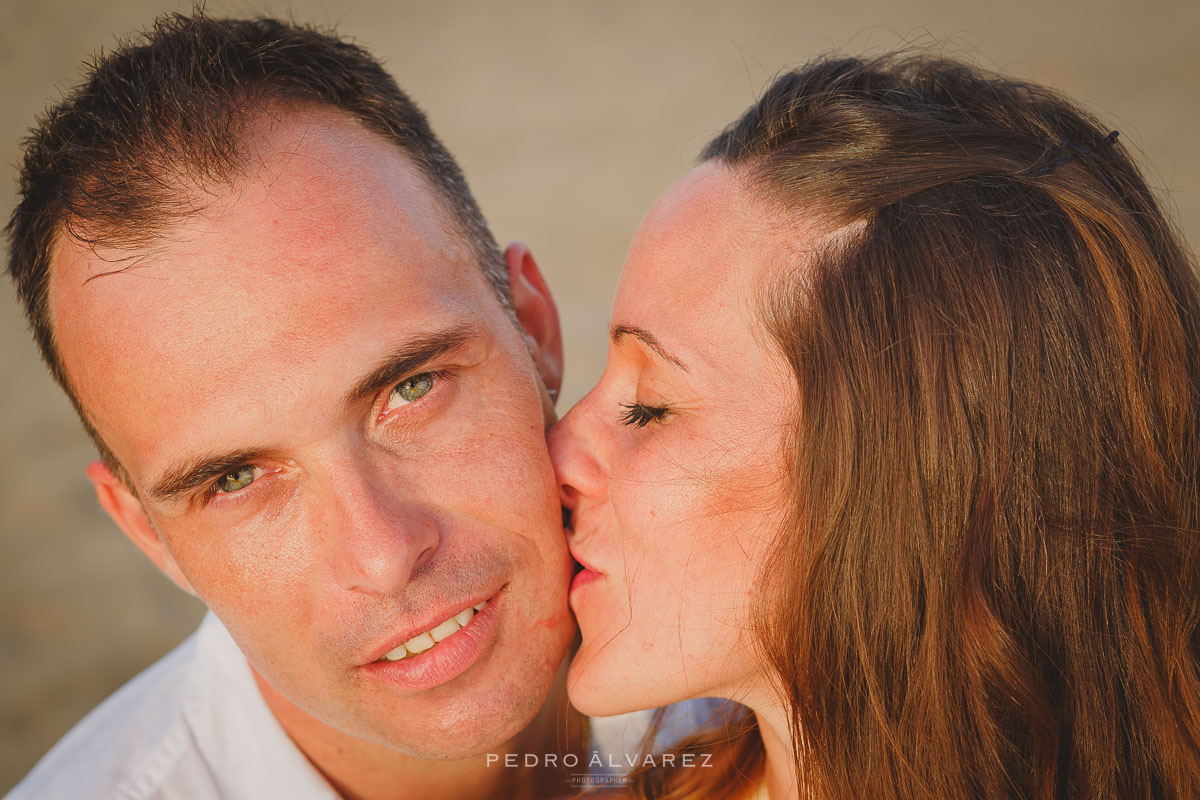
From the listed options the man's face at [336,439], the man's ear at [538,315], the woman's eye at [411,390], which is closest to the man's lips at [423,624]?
the man's face at [336,439]

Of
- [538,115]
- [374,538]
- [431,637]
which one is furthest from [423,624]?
[538,115]

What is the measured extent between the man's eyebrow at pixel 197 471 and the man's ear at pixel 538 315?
0.92 metres

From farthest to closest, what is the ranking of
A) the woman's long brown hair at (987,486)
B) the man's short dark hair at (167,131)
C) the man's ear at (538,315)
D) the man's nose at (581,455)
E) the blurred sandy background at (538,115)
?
the blurred sandy background at (538,115) → the man's ear at (538,315) → the man's nose at (581,455) → the man's short dark hair at (167,131) → the woman's long brown hair at (987,486)

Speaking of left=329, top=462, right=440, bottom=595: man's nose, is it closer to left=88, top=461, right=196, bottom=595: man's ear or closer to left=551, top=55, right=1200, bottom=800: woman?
left=551, top=55, right=1200, bottom=800: woman

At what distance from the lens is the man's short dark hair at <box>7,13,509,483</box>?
6.95ft

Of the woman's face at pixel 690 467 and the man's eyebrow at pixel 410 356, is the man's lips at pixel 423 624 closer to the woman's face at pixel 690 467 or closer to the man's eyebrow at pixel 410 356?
the woman's face at pixel 690 467

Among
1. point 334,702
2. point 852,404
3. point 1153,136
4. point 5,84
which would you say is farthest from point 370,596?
point 5,84

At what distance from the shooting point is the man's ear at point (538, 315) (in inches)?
109

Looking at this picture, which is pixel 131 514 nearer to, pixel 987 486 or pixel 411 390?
pixel 411 390

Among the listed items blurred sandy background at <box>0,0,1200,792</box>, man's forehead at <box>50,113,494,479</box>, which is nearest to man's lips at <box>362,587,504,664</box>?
man's forehead at <box>50,113,494,479</box>

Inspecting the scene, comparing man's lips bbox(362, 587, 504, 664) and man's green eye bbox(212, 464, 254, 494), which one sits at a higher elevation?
man's green eye bbox(212, 464, 254, 494)

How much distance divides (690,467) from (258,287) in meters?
0.95

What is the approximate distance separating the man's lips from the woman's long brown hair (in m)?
0.64

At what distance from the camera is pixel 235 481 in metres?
2.10
